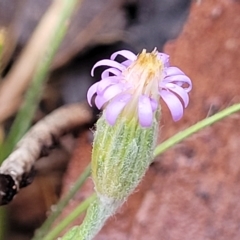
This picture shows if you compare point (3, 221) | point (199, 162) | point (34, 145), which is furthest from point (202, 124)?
point (3, 221)

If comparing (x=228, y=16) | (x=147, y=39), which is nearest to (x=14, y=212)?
(x=147, y=39)

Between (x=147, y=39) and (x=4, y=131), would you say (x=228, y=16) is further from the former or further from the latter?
(x=4, y=131)

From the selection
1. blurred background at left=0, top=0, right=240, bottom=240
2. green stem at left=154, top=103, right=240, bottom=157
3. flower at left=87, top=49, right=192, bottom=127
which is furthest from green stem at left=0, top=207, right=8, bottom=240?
flower at left=87, top=49, right=192, bottom=127

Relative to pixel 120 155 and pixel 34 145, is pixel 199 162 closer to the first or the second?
pixel 34 145

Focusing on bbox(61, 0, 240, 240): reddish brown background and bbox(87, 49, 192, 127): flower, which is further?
bbox(61, 0, 240, 240): reddish brown background

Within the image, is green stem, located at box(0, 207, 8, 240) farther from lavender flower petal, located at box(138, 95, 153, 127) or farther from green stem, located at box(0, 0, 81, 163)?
lavender flower petal, located at box(138, 95, 153, 127)

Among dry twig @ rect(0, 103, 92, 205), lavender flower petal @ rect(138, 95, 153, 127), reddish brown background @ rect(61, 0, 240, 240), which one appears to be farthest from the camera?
reddish brown background @ rect(61, 0, 240, 240)
